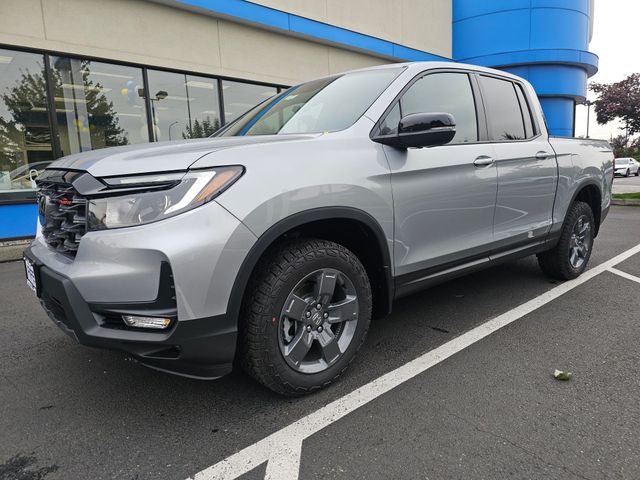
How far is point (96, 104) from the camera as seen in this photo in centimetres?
830

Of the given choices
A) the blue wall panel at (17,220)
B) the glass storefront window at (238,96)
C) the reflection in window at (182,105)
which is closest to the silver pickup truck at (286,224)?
the blue wall panel at (17,220)

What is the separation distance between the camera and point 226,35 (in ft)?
32.0

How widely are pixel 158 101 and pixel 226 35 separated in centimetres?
214

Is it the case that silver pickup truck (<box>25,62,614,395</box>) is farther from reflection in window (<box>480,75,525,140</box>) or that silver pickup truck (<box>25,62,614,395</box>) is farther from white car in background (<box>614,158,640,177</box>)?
white car in background (<box>614,158,640,177</box>)

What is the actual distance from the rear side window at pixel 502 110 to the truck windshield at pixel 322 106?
968 millimetres

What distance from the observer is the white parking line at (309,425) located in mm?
1919

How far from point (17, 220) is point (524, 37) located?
17.6 m

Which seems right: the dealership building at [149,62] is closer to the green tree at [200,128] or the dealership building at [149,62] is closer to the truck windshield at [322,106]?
the green tree at [200,128]

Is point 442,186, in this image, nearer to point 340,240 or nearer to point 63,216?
point 340,240

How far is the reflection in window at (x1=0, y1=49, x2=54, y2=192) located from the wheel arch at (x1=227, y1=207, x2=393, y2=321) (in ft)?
22.7

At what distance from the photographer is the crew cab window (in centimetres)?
296

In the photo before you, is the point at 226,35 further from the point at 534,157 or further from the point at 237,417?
the point at 237,417

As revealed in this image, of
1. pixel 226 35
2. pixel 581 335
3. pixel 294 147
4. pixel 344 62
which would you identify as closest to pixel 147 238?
pixel 294 147

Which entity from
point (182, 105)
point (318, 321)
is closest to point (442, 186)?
point (318, 321)
